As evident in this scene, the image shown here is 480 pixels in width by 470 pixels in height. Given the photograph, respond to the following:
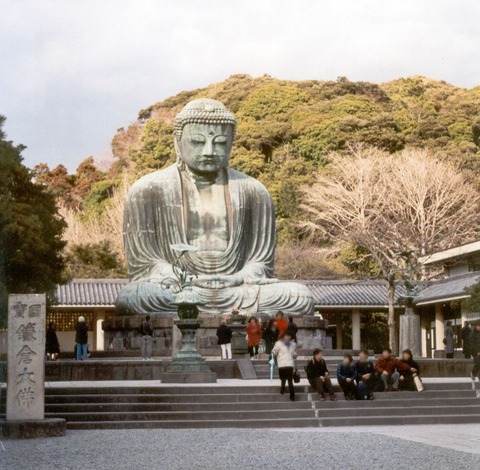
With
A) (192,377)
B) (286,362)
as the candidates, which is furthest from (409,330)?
(286,362)

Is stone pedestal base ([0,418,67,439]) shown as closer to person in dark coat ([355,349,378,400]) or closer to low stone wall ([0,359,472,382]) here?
person in dark coat ([355,349,378,400])

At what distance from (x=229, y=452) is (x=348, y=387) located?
4873 millimetres

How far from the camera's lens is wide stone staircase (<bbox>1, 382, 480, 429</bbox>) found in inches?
617

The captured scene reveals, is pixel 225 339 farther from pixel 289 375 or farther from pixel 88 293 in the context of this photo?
pixel 88 293

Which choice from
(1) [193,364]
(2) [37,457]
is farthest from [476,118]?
(2) [37,457]

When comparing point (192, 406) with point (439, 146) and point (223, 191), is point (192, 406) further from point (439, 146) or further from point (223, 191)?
point (439, 146)

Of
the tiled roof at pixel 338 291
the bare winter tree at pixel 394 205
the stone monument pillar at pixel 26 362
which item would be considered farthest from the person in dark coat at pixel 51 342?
the bare winter tree at pixel 394 205

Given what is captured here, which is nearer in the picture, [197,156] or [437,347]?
[197,156]

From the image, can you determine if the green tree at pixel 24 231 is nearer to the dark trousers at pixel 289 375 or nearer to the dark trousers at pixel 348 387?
the dark trousers at pixel 289 375

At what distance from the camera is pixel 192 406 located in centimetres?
1609

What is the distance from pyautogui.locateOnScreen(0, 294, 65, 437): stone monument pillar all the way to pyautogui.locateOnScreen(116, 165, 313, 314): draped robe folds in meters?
10.8

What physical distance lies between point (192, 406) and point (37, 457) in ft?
15.7

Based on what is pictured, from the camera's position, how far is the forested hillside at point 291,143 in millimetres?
50844

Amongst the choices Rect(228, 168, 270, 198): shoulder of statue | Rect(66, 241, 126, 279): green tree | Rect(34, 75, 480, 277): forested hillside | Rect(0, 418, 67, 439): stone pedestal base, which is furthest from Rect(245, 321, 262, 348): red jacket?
Rect(34, 75, 480, 277): forested hillside
